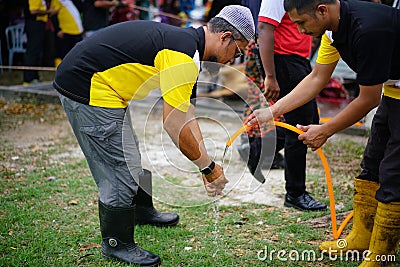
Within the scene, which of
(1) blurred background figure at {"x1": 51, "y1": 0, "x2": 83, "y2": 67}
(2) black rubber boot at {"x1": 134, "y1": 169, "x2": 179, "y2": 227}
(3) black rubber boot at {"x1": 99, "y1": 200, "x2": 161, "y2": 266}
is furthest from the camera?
(1) blurred background figure at {"x1": 51, "y1": 0, "x2": 83, "y2": 67}

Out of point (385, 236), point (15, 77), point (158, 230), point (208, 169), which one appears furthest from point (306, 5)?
point (15, 77)

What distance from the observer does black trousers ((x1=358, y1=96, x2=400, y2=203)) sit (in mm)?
2828

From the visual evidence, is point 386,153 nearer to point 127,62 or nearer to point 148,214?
point 127,62

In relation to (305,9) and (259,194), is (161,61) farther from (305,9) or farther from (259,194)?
(259,194)

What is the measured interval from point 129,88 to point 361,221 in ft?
6.01

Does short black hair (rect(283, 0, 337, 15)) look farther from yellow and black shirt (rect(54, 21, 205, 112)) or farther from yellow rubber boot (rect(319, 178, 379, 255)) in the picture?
yellow rubber boot (rect(319, 178, 379, 255))

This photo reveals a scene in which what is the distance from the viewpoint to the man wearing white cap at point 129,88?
2.84 meters

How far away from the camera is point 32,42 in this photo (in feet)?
29.3

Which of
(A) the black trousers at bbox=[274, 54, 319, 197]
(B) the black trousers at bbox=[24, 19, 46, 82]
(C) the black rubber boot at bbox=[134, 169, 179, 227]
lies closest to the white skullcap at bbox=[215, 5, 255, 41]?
(A) the black trousers at bbox=[274, 54, 319, 197]

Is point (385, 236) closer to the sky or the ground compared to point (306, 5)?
closer to the ground

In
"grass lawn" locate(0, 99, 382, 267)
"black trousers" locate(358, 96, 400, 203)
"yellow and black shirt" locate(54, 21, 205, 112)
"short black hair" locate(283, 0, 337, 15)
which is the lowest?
"grass lawn" locate(0, 99, 382, 267)

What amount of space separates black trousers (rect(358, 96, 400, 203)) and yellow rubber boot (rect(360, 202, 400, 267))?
0.07 m

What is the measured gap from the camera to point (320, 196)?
4523mm

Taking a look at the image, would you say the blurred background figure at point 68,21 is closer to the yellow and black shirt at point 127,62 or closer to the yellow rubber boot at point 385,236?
the yellow and black shirt at point 127,62
